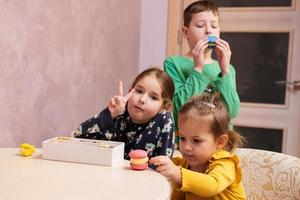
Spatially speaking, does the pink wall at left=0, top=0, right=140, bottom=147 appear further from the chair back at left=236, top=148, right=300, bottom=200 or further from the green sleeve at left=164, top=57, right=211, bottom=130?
the chair back at left=236, top=148, right=300, bottom=200

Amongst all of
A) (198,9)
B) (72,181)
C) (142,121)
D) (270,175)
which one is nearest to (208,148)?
(142,121)

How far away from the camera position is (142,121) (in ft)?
4.57

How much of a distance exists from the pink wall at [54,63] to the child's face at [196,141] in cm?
61

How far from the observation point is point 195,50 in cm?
153

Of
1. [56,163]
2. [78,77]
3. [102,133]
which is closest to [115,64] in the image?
[78,77]

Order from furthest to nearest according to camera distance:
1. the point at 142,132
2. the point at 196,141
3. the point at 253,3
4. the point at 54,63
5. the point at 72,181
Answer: the point at 253,3, the point at 54,63, the point at 142,132, the point at 196,141, the point at 72,181

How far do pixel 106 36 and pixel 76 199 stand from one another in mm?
1523

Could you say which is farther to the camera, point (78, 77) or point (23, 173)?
point (78, 77)

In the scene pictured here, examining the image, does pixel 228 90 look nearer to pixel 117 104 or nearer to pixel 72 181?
pixel 117 104

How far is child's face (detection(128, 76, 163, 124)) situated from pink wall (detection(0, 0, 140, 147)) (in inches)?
16.4

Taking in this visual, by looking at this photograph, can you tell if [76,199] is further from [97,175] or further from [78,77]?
[78,77]

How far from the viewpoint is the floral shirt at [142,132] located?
1330mm

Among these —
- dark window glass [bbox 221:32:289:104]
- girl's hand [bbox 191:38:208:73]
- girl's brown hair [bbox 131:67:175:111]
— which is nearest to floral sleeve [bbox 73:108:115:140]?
girl's brown hair [bbox 131:67:175:111]

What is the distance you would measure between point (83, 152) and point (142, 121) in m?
0.34
